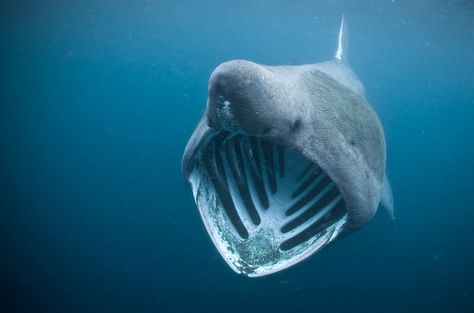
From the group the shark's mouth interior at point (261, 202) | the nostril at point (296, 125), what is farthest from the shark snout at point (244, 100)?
the shark's mouth interior at point (261, 202)

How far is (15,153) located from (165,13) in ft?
108

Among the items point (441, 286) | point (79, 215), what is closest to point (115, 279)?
point (79, 215)

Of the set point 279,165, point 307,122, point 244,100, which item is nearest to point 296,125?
point 307,122

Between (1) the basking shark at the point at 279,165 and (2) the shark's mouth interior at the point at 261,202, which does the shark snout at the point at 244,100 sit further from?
(2) the shark's mouth interior at the point at 261,202

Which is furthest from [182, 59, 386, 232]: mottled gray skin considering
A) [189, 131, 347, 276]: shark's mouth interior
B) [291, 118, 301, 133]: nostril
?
[189, 131, 347, 276]: shark's mouth interior

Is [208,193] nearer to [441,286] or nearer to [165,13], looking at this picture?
[441,286]

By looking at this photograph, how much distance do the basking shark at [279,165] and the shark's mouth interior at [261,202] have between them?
0.04 ft

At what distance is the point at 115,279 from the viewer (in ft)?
31.8

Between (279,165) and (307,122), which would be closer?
(307,122)

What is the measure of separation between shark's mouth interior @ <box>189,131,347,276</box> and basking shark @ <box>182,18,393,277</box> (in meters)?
0.01

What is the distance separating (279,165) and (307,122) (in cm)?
133

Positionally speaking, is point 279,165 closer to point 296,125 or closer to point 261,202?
point 261,202

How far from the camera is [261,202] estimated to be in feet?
11.8

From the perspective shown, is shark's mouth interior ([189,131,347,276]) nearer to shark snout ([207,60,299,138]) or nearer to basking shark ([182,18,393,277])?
basking shark ([182,18,393,277])
